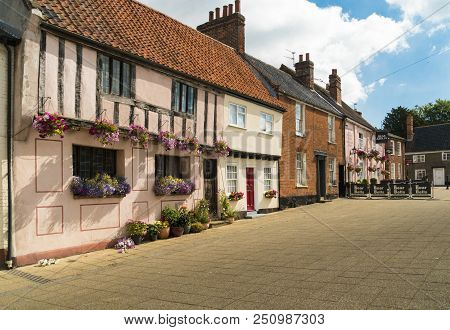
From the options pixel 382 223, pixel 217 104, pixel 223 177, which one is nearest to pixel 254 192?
pixel 223 177

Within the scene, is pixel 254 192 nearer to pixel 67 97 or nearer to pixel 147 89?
pixel 147 89

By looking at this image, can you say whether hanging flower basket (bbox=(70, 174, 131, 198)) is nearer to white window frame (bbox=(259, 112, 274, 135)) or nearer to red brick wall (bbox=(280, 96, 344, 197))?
white window frame (bbox=(259, 112, 274, 135))

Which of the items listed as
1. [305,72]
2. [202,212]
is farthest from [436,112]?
[202,212]

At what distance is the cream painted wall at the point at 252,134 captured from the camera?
54.3 ft

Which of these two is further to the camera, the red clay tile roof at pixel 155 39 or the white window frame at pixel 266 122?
the white window frame at pixel 266 122

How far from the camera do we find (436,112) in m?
72.7

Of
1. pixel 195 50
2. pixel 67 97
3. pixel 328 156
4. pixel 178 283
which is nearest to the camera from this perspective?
pixel 178 283

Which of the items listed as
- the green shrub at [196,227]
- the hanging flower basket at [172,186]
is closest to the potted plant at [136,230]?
the hanging flower basket at [172,186]

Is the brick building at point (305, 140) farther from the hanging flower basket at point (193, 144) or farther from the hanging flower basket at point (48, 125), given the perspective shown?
the hanging flower basket at point (48, 125)

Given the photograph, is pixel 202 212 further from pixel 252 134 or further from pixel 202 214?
pixel 252 134

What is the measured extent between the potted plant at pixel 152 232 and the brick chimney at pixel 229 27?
1354cm

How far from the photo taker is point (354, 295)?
5.44m

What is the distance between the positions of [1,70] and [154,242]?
6.18m

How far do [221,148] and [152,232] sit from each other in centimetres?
493
